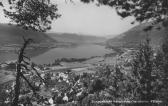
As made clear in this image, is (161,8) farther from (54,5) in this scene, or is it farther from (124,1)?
(54,5)

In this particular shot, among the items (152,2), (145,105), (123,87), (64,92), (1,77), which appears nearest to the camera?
(152,2)

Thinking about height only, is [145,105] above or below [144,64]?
below

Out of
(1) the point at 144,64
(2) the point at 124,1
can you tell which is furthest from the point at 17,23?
(1) the point at 144,64

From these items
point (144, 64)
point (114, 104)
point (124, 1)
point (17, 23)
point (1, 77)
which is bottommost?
point (1, 77)

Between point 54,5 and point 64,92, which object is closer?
point 54,5

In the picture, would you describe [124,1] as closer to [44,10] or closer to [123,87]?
[44,10]

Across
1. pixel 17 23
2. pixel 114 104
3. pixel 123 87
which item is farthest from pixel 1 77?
pixel 17 23

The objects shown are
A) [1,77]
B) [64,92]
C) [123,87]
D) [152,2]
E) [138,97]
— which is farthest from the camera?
[1,77]

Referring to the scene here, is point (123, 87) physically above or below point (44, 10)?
below

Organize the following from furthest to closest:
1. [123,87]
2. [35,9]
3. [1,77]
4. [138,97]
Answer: [1,77]
[123,87]
[138,97]
[35,9]
